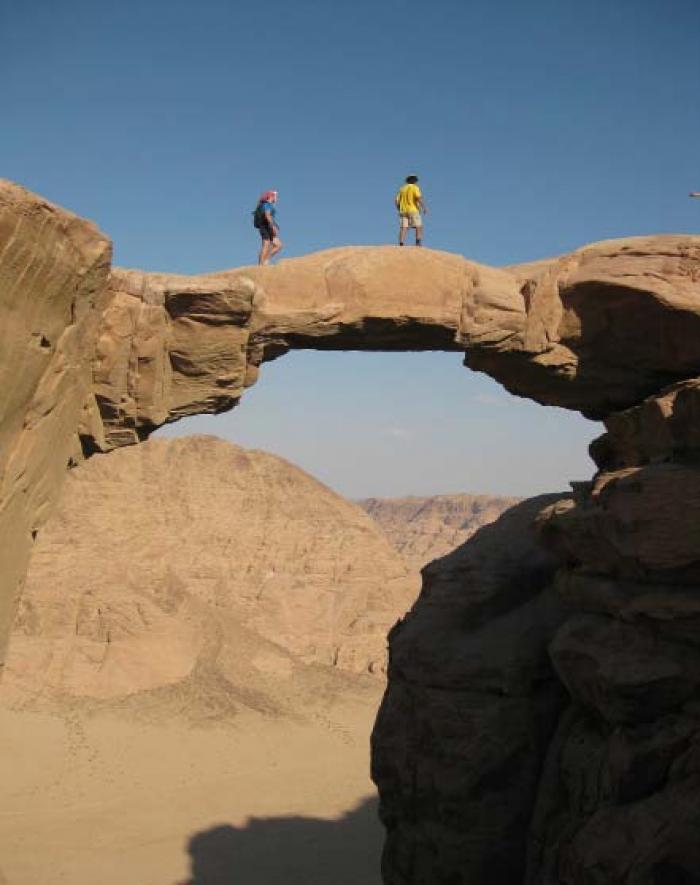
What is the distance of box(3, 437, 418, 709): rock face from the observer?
1057 inches

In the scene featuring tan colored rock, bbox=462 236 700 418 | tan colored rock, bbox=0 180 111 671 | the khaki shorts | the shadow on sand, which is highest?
the khaki shorts

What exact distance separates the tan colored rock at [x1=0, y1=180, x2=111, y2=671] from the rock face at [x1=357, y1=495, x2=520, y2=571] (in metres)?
54.7

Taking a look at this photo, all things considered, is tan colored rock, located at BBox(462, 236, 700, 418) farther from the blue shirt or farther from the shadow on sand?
the shadow on sand

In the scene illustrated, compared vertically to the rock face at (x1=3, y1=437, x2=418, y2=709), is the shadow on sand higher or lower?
lower

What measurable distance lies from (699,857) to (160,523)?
26083 millimetres

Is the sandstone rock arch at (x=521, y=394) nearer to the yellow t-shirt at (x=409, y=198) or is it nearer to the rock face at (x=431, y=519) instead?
the yellow t-shirt at (x=409, y=198)

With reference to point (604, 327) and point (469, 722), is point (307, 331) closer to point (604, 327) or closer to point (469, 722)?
point (604, 327)

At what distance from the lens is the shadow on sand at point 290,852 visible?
17.7 metres

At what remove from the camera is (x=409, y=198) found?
12586 mm

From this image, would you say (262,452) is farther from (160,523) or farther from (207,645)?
(207,645)

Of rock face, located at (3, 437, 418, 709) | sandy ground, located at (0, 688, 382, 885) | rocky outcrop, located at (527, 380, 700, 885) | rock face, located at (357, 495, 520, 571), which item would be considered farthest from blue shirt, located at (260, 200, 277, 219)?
rock face, located at (357, 495, 520, 571)

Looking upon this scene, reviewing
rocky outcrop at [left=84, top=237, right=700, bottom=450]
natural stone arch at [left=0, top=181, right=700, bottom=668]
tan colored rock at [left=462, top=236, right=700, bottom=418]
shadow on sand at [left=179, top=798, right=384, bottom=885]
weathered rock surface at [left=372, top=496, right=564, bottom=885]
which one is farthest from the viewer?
shadow on sand at [left=179, top=798, right=384, bottom=885]

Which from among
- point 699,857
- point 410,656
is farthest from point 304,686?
point 699,857

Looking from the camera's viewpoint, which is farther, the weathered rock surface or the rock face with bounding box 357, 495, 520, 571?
the rock face with bounding box 357, 495, 520, 571
